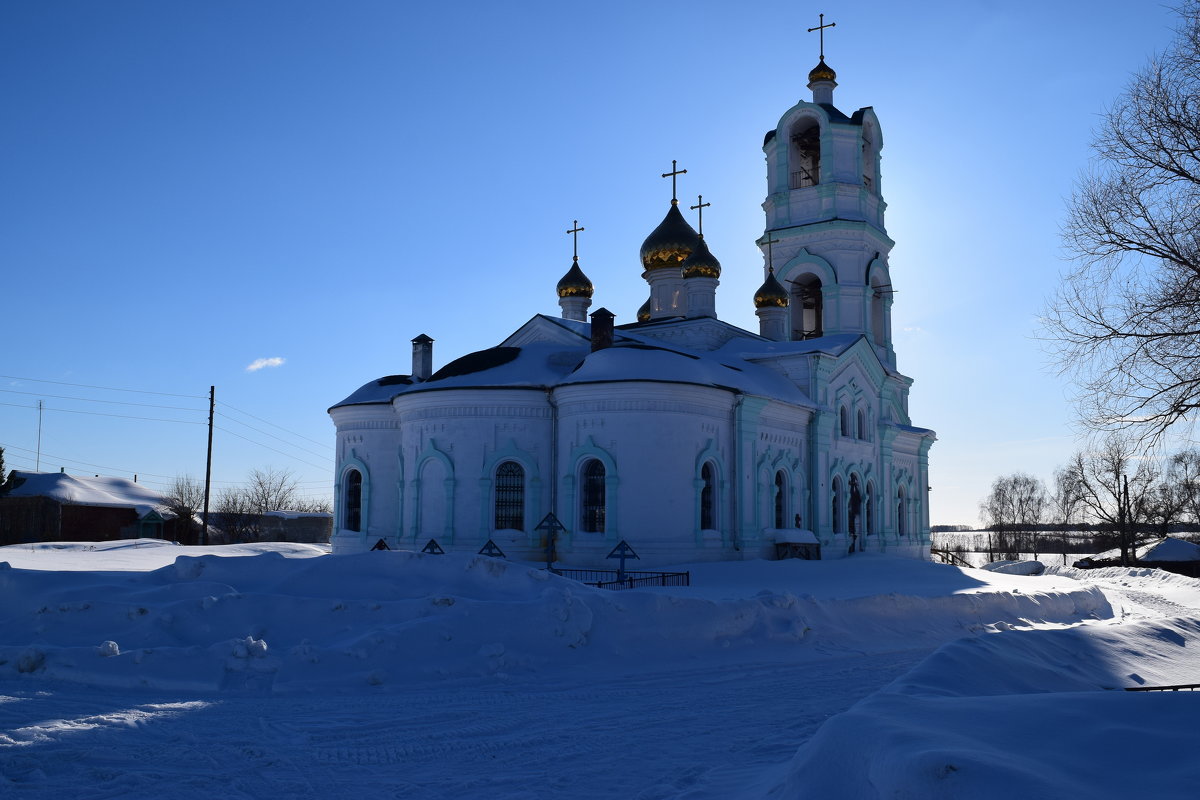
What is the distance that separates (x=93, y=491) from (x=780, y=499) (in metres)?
37.6

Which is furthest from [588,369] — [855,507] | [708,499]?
[855,507]

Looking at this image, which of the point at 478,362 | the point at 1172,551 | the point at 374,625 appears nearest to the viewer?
the point at 374,625

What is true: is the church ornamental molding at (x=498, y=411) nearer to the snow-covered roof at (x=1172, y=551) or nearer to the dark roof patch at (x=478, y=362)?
the dark roof patch at (x=478, y=362)

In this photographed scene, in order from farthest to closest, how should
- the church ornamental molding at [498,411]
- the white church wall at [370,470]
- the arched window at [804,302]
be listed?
the arched window at [804,302], the white church wall at [370,470], the church ornamental molding at [498,411]

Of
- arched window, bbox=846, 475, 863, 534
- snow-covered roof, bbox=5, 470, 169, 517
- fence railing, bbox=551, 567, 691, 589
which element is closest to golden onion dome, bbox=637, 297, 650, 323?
arched window, bbox=846, 475, 863, 534

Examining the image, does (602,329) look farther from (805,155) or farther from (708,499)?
(805,155)

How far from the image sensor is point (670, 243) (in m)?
29.4

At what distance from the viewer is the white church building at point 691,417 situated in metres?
22.0

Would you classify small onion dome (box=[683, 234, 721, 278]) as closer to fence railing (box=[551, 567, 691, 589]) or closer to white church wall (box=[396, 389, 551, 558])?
white church wall (box=[396, 389, 551, 558])

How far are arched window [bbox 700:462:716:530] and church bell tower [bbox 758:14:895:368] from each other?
9.09 metres

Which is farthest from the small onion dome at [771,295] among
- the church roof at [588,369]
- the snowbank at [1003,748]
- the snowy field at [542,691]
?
the snowbank at [1003,748]

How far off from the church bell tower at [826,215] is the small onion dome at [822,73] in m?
0.01

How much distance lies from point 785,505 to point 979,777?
21.8 meters

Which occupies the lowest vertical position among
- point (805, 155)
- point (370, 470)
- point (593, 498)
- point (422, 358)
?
point (593, 498)
